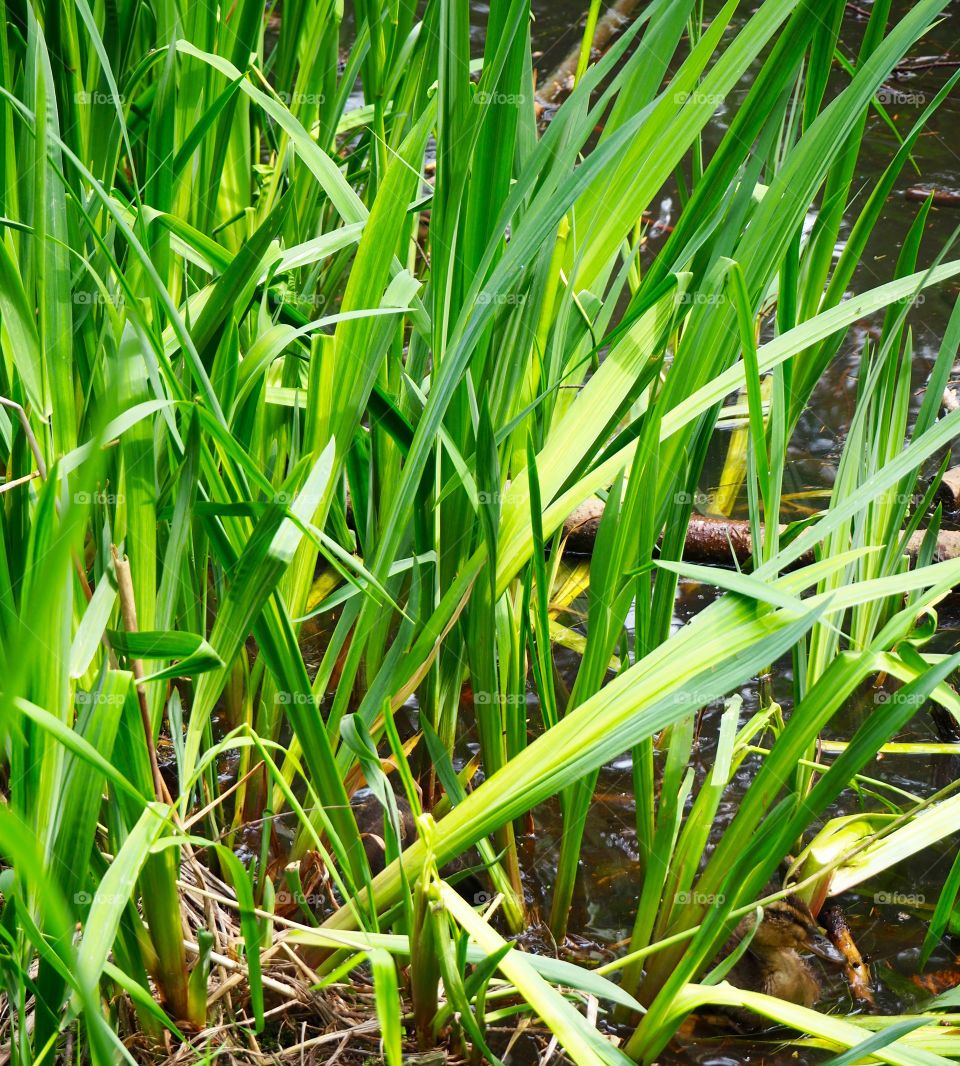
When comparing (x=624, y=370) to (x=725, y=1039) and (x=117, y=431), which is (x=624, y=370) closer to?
(x=117, y=431)

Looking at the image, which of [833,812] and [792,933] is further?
[833,812]

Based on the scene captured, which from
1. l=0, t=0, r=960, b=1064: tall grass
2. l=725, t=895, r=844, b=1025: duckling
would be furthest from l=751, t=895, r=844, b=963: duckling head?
→ l=0, t=0, r=960, b=1064: tall grass

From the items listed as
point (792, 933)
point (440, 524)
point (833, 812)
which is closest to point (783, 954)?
point (792, 933)

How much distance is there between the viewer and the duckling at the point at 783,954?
4.02 feet

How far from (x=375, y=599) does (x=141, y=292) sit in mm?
464

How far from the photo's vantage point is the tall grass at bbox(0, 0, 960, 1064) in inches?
34.2

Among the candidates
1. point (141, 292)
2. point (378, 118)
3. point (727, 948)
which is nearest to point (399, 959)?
point (727, 948)

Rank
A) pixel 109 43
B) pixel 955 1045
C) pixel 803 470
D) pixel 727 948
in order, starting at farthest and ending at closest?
1. pixel 803 470
2. pixel 109 43
3. pixel 727 948
4. pixel 955 1045

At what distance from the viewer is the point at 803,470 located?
2.13 m

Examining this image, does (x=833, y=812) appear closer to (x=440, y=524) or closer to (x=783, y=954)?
(x=783, y=954)

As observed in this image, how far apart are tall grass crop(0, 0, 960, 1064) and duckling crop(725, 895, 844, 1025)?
8 cm

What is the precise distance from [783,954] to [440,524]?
0.67 meters

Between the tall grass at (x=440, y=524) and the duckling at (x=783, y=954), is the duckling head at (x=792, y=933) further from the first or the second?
the tall grass at (x=440, y=524)

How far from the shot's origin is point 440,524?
1.20m
